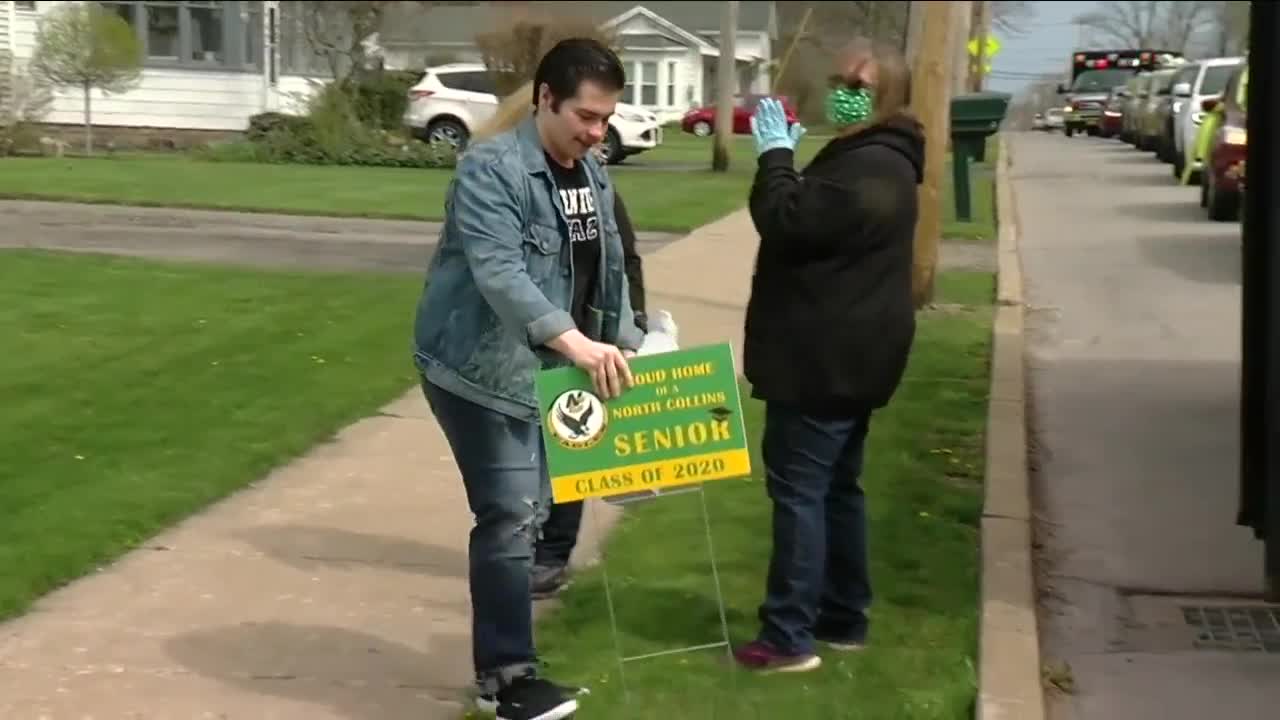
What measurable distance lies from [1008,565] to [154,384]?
4.61 metres

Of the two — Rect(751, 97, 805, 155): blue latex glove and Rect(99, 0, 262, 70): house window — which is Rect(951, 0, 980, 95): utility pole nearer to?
Rect(751, 97, 805, 155): blue latex glove

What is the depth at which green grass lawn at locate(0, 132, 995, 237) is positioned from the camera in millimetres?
20000

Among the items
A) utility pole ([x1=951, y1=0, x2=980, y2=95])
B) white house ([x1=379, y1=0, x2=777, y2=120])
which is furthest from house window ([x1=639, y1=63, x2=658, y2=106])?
utility pole ([x1=951, y1=0, x2=980, y2=95])

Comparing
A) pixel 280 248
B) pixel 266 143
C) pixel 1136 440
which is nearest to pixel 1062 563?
pixel 1136 440

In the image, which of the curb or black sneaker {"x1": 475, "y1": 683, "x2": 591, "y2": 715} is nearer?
black sneaker {"x1": 475, "y1": 683, "x2": 591, "y2": 715}

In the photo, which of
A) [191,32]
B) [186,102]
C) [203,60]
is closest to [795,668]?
[186,102]

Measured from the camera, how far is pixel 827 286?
16.0 ft

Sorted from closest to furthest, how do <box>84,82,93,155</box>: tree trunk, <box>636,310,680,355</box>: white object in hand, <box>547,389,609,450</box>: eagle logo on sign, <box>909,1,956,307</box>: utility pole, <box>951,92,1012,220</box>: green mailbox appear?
<box>547,389,609,450</box>: eagle logo on sign
<box>636,310,680,355</box>: white object in hand
<box>909,1,956,307</box>: utility pole
<box>951,92,1012,220</box>: green mailbox
<box>84,82,93,155</box>: tree trunk

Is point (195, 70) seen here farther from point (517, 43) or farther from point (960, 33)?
point (960, 33)

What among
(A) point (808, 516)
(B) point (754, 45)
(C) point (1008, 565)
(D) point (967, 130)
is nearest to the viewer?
(A) point (808, 516)

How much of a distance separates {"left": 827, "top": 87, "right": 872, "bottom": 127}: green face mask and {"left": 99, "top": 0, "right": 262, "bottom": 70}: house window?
31964 millimetres

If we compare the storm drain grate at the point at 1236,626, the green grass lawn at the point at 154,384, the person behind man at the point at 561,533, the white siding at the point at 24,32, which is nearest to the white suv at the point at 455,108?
the white siding at the point at 24,32

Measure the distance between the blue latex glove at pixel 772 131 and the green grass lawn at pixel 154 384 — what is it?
2660 millimetres

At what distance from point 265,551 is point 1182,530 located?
3.60 m
